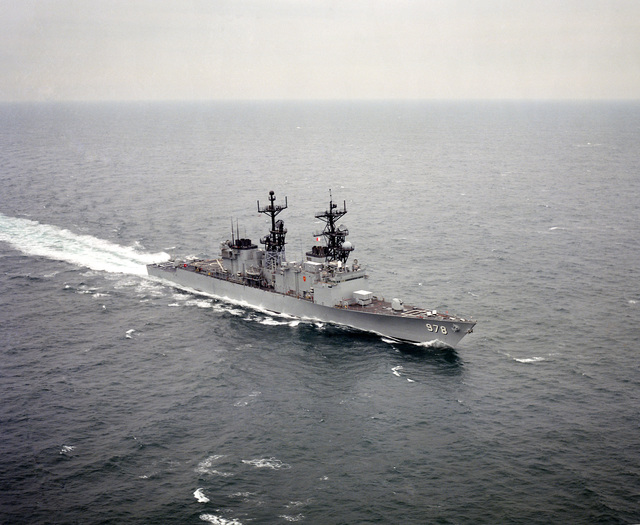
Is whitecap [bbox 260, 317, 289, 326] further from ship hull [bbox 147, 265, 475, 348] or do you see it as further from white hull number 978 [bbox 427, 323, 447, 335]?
white hull number 978 [bbox 427, 323, 447, 335]

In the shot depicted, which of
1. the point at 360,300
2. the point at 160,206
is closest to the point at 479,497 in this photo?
the point at 360,300

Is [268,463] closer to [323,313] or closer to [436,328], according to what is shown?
[436,328]

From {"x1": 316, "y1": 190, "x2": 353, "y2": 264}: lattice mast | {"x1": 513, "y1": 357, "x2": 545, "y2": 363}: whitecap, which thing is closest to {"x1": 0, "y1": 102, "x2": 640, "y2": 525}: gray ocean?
{"x1": 513, "y1": 357, "x2": 545, "y2": 363}: whitecap

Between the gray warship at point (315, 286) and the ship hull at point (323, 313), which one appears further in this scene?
the gray warship at point (315, 286)

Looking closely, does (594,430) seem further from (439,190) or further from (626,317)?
(439,190)

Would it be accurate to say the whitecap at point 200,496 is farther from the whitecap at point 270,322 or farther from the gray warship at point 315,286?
the whitecap at point 270,322

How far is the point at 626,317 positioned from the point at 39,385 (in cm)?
6279

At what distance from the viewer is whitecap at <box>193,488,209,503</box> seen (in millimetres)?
45406

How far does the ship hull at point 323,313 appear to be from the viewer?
7031 cm

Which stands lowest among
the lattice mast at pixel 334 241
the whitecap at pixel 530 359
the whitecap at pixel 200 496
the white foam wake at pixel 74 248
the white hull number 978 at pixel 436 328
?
the whitecap at pixel 200 496

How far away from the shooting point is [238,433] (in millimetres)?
53906

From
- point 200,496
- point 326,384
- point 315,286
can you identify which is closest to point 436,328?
point 326,384

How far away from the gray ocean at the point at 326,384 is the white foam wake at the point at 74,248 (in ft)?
1.68

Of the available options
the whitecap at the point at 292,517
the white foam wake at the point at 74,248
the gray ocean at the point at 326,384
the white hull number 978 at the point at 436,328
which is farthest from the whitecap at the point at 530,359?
the white foam wake at the point at 74,248
